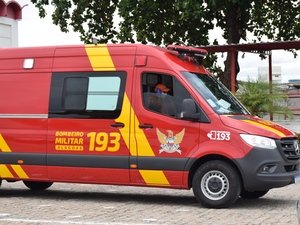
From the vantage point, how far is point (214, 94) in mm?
8375

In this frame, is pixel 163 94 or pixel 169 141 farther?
pixel 163 94

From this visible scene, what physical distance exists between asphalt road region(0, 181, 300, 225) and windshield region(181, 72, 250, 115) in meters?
1.54

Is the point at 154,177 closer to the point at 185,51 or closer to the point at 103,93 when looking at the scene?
the point at 103,93

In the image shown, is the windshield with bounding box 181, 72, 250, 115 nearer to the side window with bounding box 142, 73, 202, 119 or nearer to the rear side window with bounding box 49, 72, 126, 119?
the side window with bounding box 142, 73, 202, 119

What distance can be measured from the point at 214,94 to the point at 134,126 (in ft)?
4.54

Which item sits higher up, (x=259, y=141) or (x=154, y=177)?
(x=259, y=141)

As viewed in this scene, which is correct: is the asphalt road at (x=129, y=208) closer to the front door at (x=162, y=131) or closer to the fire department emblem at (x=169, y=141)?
the front door at (x=162, y=131)

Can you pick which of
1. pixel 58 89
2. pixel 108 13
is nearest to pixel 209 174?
pixel 58 89

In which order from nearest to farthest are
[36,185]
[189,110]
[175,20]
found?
[189,110] < [36,185] < [175,20]

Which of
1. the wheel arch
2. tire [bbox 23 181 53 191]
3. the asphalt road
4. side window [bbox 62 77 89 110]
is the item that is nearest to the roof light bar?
side window [bbox 62 77 89 110]

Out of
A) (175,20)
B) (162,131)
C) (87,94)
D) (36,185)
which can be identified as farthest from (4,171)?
(175,20)

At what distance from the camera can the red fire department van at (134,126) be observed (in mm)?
7781

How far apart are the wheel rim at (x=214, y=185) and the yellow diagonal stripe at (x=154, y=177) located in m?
0.61

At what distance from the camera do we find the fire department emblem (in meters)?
8.04
